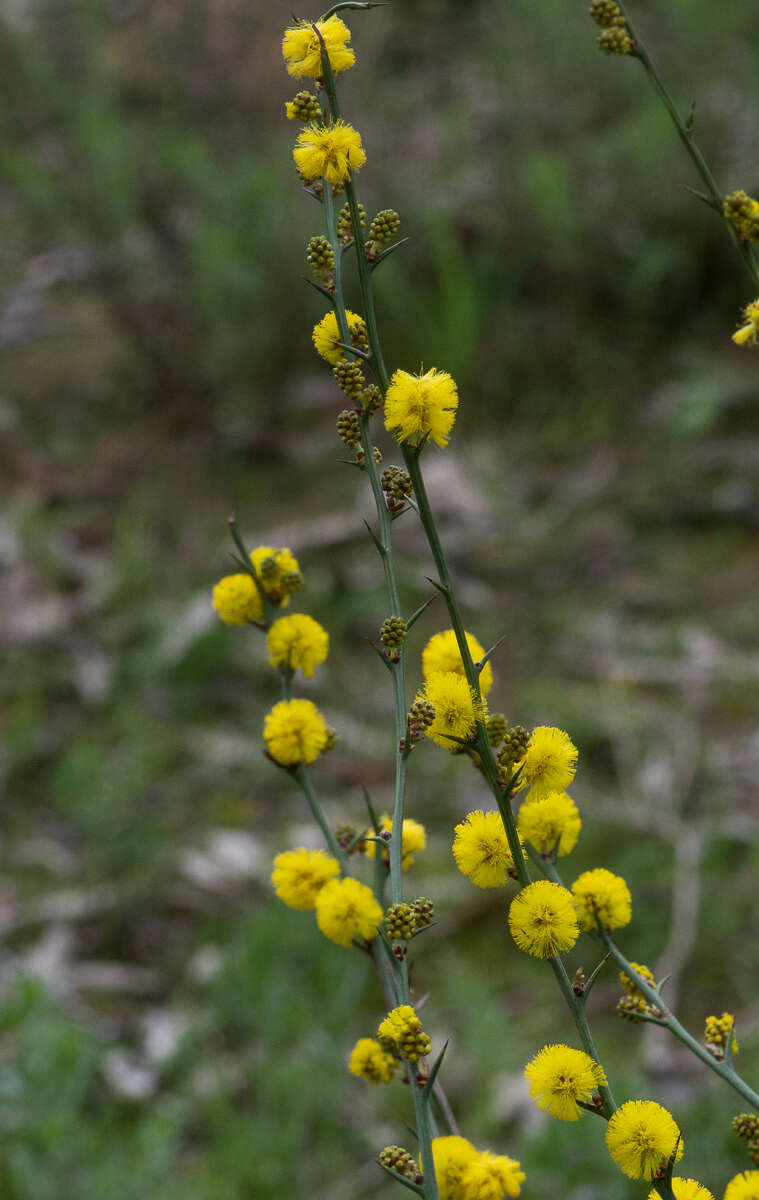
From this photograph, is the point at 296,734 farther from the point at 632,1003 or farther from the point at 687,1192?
the point at 687,1192

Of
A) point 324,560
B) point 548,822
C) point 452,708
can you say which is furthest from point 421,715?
point 324,560

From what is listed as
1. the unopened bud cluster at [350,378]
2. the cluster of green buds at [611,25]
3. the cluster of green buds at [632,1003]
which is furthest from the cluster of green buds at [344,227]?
Answer: the cluster of green buds at [632,1003]

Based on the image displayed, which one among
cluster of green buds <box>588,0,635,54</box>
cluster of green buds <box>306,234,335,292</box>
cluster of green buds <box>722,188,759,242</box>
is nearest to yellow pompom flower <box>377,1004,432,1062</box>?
cluster of green buds <box>306,234,335,292</box>

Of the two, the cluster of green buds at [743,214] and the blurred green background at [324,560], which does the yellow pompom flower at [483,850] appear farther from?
the blurred green background at [324,560]

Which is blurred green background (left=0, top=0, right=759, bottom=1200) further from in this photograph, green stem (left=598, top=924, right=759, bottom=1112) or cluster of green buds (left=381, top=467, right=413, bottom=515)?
cluster of green buds (left=381, top=467, right=413, bottom=515)

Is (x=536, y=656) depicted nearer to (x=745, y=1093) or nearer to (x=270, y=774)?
(x=270, y=774)

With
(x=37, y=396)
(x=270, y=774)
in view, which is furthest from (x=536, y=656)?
(x=37, y=396)
